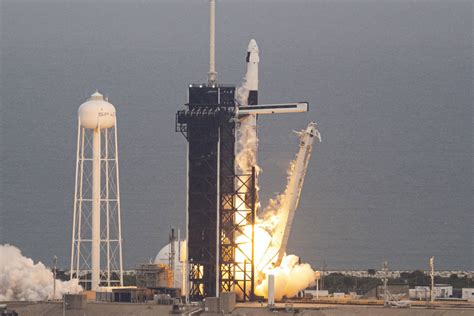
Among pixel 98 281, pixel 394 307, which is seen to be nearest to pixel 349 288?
pixel 98 281

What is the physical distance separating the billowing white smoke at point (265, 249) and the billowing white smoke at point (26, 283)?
1467 cm

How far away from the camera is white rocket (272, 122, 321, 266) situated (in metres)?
130

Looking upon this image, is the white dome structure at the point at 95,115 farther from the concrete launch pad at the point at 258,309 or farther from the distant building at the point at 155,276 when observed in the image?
the concrete launch pad at the point at 258,309

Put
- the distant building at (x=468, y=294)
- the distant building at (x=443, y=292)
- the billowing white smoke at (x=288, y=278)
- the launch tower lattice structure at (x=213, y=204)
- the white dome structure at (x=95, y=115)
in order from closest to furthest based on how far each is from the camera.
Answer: the launch tower lattice structure at (x=213, y=204), the billowing white smoke at (x=288, y=278), the white dome structure at (x=95, y=115), the distant building at (x=468, y=294), the distant building at (x=443, y=292)

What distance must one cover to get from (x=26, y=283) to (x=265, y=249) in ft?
63.5

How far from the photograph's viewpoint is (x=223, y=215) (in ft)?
418

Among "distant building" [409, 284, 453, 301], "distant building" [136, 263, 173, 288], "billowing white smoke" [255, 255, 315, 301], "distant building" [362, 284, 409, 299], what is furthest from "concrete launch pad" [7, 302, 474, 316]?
"distant building" [362, 284, 409, 299]

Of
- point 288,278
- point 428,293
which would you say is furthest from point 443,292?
point 288,278

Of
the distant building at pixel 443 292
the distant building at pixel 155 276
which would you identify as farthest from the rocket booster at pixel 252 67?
the distant building at pixel 443 292

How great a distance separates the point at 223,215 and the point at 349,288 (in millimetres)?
46809

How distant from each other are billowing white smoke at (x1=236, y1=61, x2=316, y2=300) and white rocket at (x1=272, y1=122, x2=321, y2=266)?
31 cm

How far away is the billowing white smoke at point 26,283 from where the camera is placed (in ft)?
440

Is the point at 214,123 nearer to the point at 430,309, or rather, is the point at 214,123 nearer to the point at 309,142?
the point at 309,142

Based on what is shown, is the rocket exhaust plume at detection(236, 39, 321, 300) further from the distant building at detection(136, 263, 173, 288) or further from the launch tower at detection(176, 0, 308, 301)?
the distant building at detection(136, 263, 173, 288)
